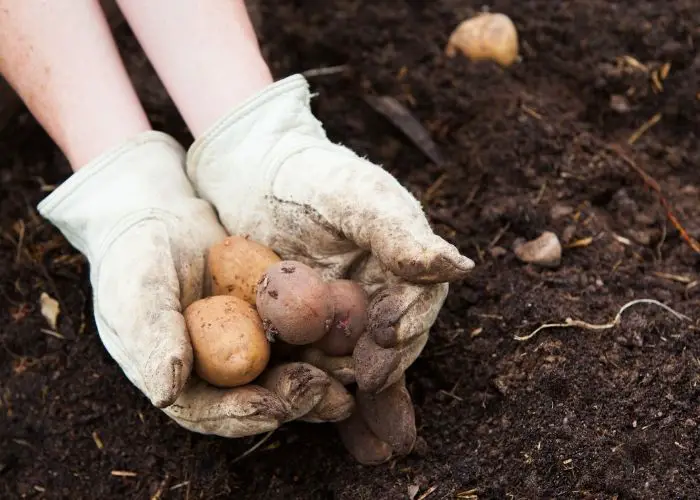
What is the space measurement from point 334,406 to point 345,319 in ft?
0.62

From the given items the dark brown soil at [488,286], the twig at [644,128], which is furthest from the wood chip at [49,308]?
the twig at [644,128]

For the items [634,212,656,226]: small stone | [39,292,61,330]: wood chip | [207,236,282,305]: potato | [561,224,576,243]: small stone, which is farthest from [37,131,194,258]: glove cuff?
[634,212,656,226]: small stone

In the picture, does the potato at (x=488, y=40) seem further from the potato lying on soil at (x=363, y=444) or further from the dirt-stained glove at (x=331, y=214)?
the potato lying on soil at (x=363, y=444)

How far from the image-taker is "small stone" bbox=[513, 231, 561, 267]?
2.13 meters

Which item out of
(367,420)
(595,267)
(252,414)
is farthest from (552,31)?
(252,414)

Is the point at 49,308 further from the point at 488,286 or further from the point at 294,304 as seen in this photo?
the point at 488,286

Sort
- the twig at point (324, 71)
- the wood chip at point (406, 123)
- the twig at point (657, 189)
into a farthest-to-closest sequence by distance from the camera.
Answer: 1. the twig at point (324, 71)
2. the wood chip at point (406, 123)
3. the twig at point (657, 189)

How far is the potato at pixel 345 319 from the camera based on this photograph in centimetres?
164

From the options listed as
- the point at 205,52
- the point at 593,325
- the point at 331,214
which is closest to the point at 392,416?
the point at 331,214

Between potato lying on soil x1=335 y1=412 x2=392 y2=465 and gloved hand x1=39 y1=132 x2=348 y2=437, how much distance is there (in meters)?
0.17

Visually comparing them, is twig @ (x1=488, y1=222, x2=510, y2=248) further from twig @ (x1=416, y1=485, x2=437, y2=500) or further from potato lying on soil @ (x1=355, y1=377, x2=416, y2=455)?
twig @ (x1=416, y1=485, x2=437, y2=500)

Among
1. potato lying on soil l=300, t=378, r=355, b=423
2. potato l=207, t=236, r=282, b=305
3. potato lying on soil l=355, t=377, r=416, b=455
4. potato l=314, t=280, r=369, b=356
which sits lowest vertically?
potato lying on soil l=355, t=377, r=416, b=455

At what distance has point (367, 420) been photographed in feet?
5.73

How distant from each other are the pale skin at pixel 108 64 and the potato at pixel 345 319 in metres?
0.65
